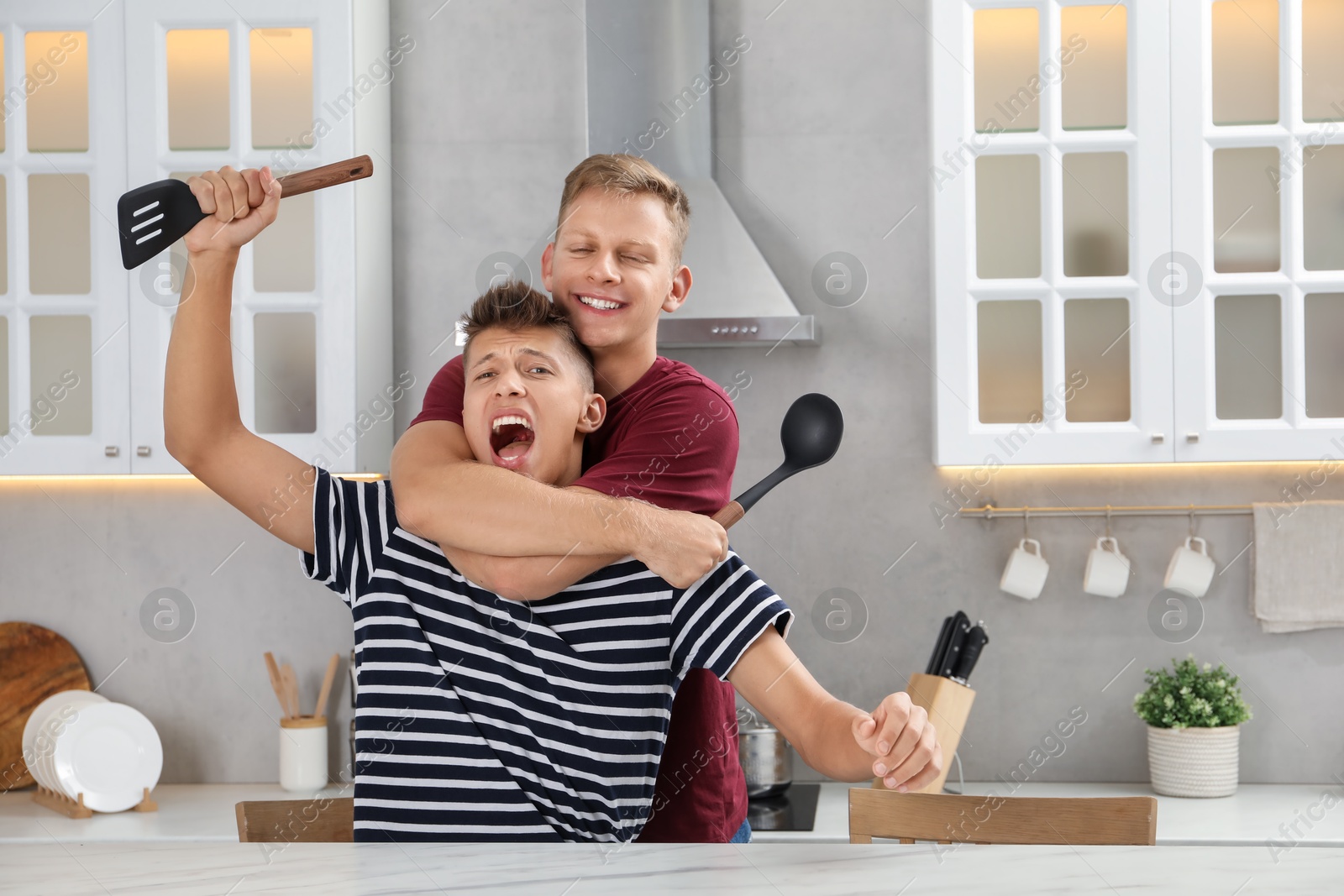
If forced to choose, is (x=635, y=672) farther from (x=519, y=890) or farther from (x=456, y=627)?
(x=519, y=890)

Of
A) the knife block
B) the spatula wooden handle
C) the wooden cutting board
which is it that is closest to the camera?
the spatula wooden handle

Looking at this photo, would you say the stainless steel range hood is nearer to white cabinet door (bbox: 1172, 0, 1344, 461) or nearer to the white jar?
white cabinet door (bbox: 1172, 0, 1344, 461)

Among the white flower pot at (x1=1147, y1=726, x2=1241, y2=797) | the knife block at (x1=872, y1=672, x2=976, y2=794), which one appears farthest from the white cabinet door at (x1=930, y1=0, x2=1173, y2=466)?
the white flower pot at (x1=1147, y1=726, x2=1241, y2=797)

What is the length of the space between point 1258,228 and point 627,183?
5.30ft

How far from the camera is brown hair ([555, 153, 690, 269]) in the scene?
1049 millimetres

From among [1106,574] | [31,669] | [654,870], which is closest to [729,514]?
[654,870]

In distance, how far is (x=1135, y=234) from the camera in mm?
2111

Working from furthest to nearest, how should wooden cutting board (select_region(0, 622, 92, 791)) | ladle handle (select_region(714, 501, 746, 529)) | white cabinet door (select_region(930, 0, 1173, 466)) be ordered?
wooden cutting board (select_region(0, 622, 92, 791)), white cabinet door (select_region(930, 0, 1173, 466)), ladle handle (select_region(714, 501, 746, 529))

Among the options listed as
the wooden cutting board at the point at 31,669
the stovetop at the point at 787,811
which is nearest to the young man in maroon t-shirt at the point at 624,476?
the stovetop at the point at 787,811

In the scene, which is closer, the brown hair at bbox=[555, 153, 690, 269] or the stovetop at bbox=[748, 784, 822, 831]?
the brown hair at bbox=[555, 153, 690, 269]

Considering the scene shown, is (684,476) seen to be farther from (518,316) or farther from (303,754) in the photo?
(303,754)

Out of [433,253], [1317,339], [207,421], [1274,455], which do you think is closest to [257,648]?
[433,253]

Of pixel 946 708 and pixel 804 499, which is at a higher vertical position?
pixel 804 499

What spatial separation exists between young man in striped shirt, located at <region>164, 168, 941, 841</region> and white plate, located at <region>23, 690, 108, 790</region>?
1469 millimetres
